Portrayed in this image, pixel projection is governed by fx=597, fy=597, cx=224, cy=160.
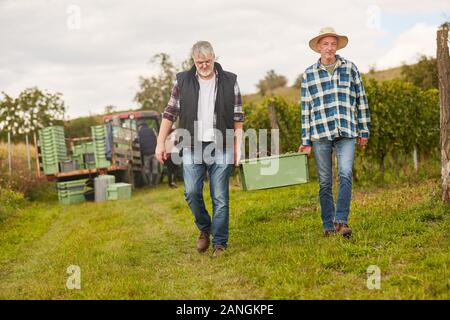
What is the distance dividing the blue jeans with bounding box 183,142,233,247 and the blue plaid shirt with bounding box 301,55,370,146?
97 cm

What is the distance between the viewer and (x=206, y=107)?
6.05m

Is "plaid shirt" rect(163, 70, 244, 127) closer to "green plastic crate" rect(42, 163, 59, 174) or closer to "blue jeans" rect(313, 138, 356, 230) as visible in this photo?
"blue jeans" rect(313, 138, 356, 230)

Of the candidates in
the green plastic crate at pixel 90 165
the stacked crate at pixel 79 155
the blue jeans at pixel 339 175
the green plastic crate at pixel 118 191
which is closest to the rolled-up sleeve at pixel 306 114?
the blue jeans at pixel 339 175

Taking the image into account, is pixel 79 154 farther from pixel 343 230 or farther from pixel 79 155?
pixel 343 230

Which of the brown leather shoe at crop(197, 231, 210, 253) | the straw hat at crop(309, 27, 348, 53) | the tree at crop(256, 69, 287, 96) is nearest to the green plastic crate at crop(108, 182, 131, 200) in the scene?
the brown leather shoe at crop(197, 231, 210, 253)

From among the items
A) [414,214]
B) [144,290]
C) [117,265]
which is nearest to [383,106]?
[414,214]

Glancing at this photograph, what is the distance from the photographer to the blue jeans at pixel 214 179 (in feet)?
19.9

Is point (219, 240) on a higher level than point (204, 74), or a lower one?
lower

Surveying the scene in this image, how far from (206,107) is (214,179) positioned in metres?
0.74

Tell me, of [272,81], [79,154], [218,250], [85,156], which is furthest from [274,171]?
[272,81]

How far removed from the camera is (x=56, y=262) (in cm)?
657

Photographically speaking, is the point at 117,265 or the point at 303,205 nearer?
the point at 117,265

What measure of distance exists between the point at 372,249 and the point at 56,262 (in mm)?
3407
